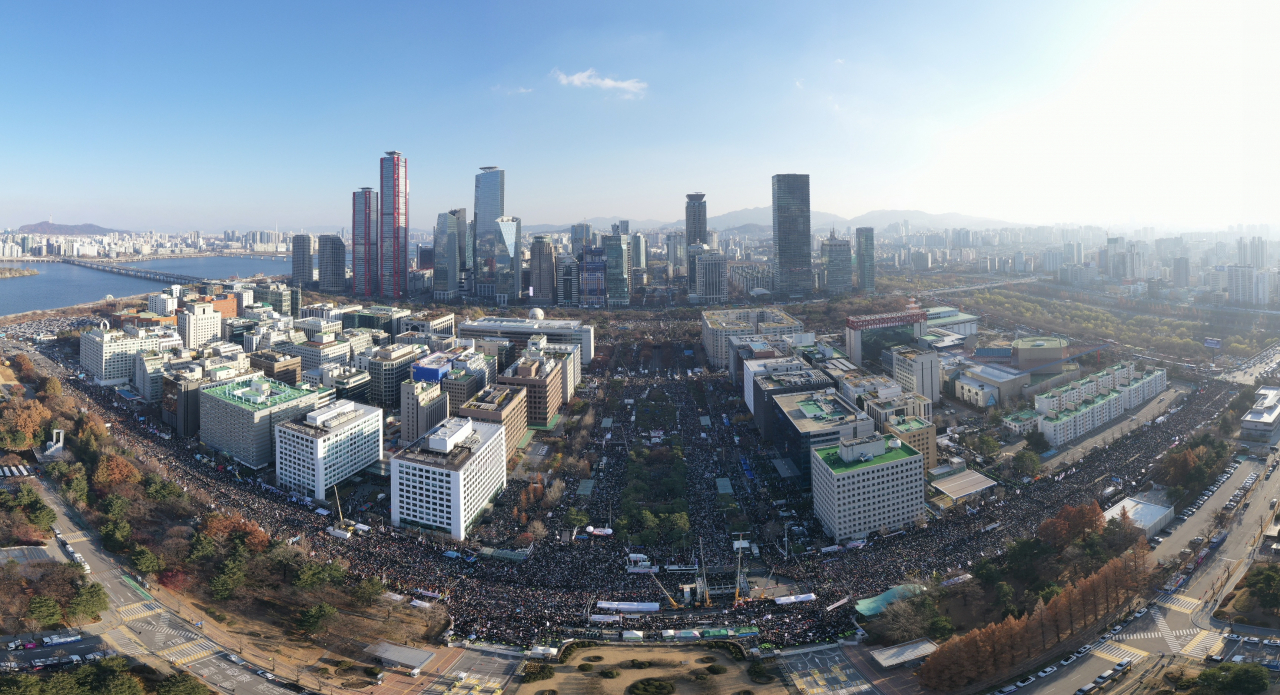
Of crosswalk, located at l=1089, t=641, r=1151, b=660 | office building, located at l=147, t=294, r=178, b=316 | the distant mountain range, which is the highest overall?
the distant mountain range

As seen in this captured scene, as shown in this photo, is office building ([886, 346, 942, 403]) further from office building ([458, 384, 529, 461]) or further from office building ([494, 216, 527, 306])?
office building ([494, 216, 527, 306])

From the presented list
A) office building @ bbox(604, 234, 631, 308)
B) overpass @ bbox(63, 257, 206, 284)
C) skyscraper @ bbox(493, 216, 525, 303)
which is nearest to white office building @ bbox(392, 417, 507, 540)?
office building @ bbox(604, 234, 631, 308)

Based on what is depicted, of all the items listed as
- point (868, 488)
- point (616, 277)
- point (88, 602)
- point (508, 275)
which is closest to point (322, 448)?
point (88, 602)

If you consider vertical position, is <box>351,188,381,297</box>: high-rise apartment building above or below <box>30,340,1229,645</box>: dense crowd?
above

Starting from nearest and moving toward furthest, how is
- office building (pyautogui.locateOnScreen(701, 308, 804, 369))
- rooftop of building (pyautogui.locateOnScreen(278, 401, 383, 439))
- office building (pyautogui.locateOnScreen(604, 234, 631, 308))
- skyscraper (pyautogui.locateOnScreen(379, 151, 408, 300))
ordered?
rooftop of building (pyautogui.locateOnScreen(278, 401, 383, 439)) → office building (pyautogui.locateOnScreen(701, 308, 804, 369)) → office building (pyautogui.locateOnScreen(604, 234, 631, 308)) → skyscraper (pyautogui.locateOnScreen(379, 151, 408, 300))

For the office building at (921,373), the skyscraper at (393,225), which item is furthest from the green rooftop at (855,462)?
the skyscraper at (393,225)

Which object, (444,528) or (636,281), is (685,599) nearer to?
(444,528)

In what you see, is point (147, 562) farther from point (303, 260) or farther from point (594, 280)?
point (303, 260)
